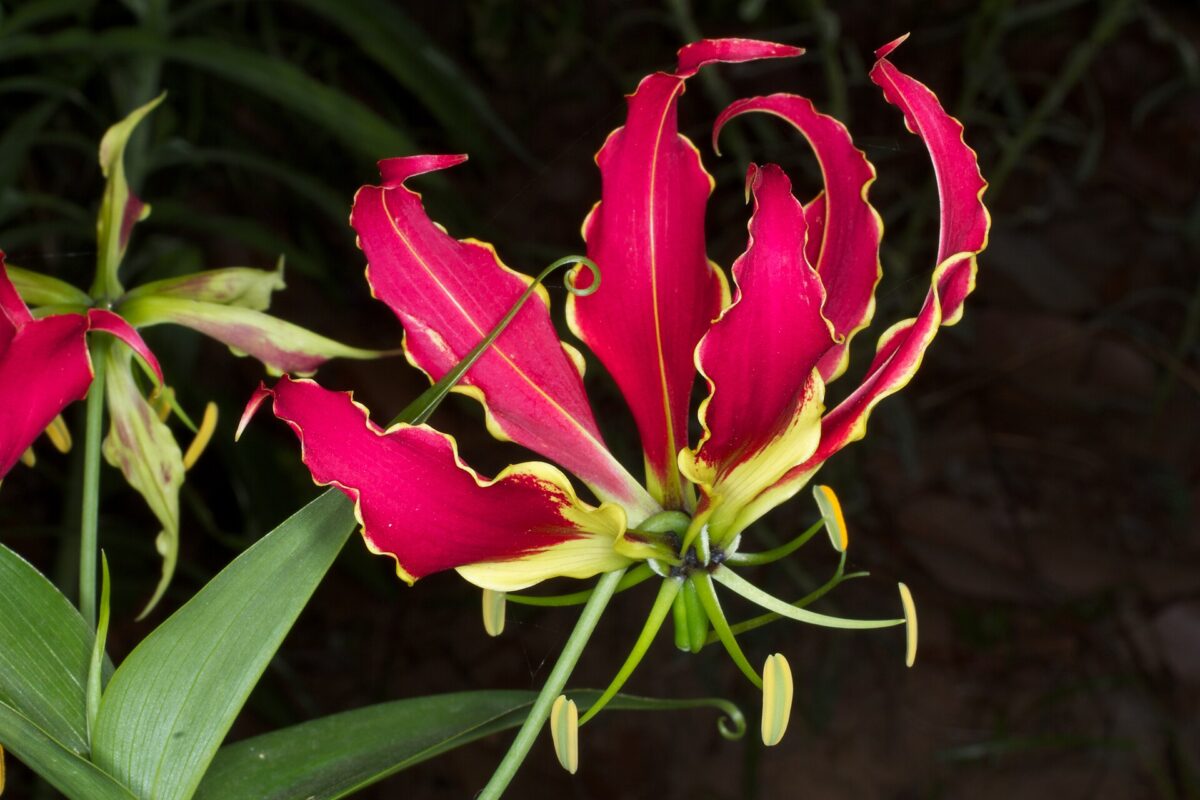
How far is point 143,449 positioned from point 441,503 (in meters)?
0.28

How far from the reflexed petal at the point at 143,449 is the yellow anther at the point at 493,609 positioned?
0.68 ft

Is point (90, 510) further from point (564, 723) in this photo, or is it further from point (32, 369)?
point (564, 723)

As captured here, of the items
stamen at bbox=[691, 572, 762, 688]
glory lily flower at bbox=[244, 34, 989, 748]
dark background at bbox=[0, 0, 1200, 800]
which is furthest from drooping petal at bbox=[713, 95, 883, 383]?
dark background at bbox=[0, 0, 1200, 800]

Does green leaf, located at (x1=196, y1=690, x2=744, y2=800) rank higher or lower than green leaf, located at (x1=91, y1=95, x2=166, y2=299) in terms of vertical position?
lower

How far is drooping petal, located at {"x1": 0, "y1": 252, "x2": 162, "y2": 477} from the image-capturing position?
0.50m

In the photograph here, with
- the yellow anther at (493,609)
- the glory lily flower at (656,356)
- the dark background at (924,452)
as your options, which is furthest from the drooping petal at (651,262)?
the dark background at (924,452)

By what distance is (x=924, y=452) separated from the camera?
82.5 inches

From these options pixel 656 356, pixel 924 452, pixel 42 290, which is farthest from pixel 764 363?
pixel 924 452

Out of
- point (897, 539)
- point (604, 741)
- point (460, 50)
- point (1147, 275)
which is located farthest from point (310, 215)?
point (1147, 275)

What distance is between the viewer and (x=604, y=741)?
202cm

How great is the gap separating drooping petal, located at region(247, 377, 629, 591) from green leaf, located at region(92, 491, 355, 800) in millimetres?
25

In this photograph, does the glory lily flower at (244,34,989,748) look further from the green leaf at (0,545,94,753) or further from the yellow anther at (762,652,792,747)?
the green leaf at (0,545,94,753)

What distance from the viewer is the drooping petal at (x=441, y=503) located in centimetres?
45

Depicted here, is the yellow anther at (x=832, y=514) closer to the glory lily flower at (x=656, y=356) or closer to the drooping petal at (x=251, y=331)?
the glory lily flower at (x=656, y=356)
